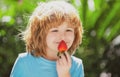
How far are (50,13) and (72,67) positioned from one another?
34 centimetres

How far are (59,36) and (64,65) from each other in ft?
0.54

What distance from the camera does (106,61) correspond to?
4918 mm

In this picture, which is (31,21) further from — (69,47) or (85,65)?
(85,65)

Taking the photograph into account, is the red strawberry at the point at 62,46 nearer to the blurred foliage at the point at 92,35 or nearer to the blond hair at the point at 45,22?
the blond hair at the point at 45,22

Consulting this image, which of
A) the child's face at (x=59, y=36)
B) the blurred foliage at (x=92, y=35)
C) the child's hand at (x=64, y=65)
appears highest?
the child's face at (x=59, y=36)

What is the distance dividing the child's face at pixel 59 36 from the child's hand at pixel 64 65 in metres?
0.06

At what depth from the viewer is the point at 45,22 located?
9.16 feet

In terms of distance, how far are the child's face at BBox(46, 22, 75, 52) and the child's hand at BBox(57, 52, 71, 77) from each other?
0.20 feet

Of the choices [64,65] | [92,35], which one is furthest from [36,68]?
[92,35]

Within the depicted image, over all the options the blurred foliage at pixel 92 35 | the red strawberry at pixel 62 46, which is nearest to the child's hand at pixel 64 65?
the red strawberry at pixel 62 46

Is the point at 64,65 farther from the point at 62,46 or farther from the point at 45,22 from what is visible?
the point at 45,22

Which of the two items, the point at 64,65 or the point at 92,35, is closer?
the point at 64,65

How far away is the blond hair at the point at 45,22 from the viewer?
9.07ft

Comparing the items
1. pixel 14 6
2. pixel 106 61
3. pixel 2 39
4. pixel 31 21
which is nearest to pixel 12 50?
pixel 2 39
